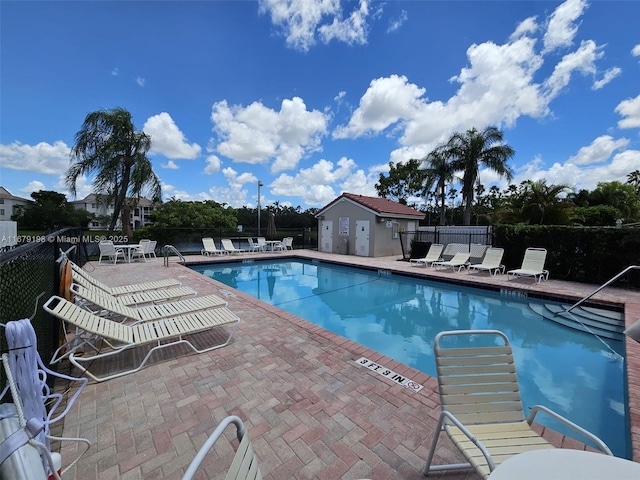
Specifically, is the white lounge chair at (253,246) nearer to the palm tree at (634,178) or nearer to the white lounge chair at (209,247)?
the white lounge chair at (209,247)

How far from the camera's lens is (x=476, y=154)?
67.5ft

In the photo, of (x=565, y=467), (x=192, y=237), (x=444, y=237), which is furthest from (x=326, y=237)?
(x=565, y=467)

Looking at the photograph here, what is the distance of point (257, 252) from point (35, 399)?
47.9 ft

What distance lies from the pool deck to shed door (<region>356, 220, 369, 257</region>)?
11.5 meters

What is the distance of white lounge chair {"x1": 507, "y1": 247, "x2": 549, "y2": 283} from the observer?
8.69m

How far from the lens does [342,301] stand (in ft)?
26.5

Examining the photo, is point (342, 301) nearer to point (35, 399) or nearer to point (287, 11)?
point (35, 399)

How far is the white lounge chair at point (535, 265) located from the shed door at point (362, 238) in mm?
7106

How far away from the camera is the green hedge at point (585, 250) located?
7988mm

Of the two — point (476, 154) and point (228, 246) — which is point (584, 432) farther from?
point (476, 154)

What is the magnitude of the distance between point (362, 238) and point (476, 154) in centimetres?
1191

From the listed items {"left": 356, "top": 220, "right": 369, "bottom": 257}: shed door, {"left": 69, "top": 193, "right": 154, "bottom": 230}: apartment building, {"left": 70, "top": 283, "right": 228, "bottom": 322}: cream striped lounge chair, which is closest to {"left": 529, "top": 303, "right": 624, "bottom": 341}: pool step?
{"left": 70, "top": 283, "right": 228, "bottom": 322}: cream striped lounge chair

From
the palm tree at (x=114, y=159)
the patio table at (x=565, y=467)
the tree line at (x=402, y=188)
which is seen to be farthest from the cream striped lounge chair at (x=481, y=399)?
the palm tree at (x=114, y=159)

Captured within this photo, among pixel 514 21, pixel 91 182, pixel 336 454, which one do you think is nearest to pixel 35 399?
pixel 336 454
